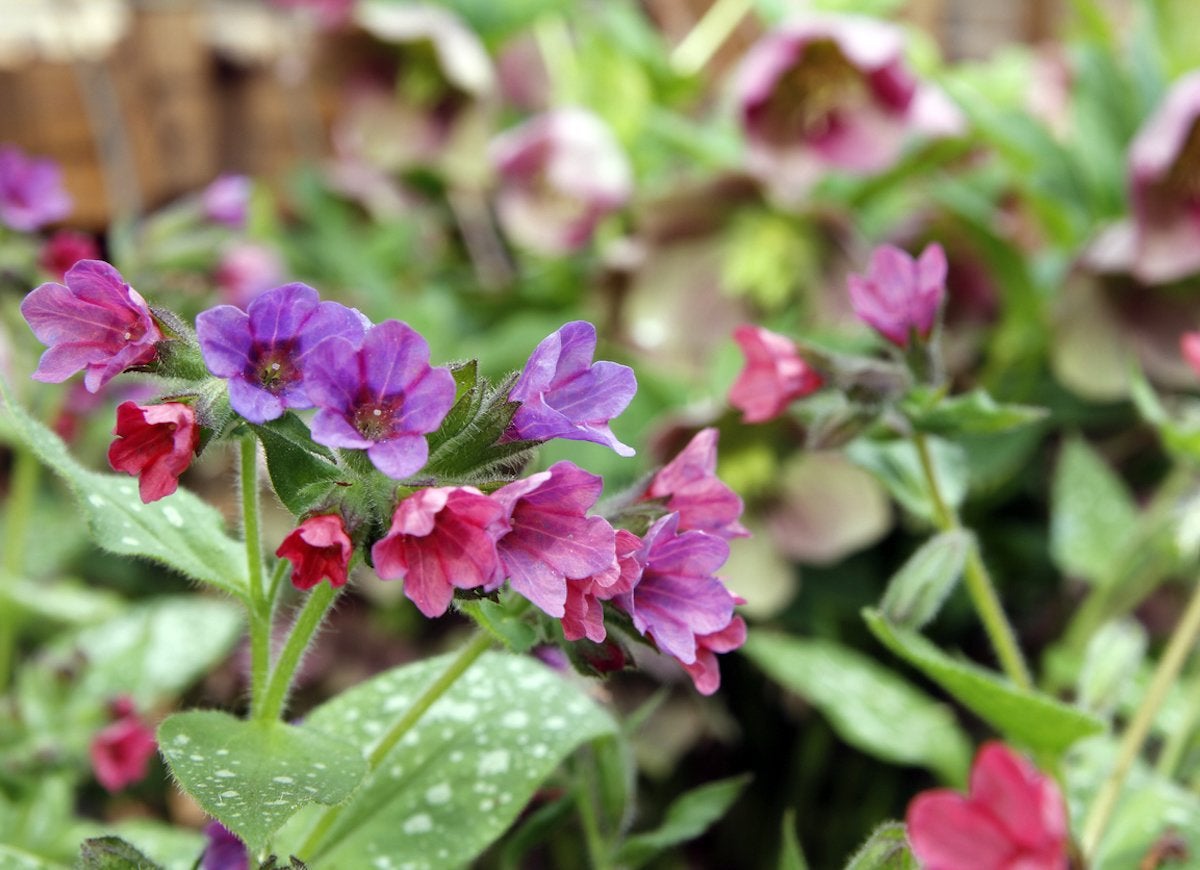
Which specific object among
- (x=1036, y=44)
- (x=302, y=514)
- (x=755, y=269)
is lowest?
(x=1036, y=44)

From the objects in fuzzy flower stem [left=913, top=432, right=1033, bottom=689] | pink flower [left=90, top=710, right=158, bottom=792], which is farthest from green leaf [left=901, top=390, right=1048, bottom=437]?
pink flower [left=90, top=710, right=158, bottom=792]

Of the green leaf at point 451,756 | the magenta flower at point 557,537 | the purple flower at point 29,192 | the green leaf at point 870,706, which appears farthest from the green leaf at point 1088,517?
the purple flower at point 29,192

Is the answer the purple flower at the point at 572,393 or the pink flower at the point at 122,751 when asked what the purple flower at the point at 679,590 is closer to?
the purple flower at the point at 572,393

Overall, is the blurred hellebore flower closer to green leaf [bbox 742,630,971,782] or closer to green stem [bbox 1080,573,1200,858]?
green leaf [bbox 742,630,971,782]

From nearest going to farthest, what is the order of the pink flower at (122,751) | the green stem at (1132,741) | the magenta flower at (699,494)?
the magenta flower at (699,494)
the green stem at (1132,741)
the pink flower at (122,751)

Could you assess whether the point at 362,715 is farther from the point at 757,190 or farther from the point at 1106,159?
the point at 1106,159

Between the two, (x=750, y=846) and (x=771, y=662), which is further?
(x=750, y=846)

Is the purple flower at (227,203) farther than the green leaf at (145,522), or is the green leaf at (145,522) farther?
the purple flower at (227,203)

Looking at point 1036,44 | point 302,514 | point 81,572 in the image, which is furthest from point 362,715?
point 1036,44
